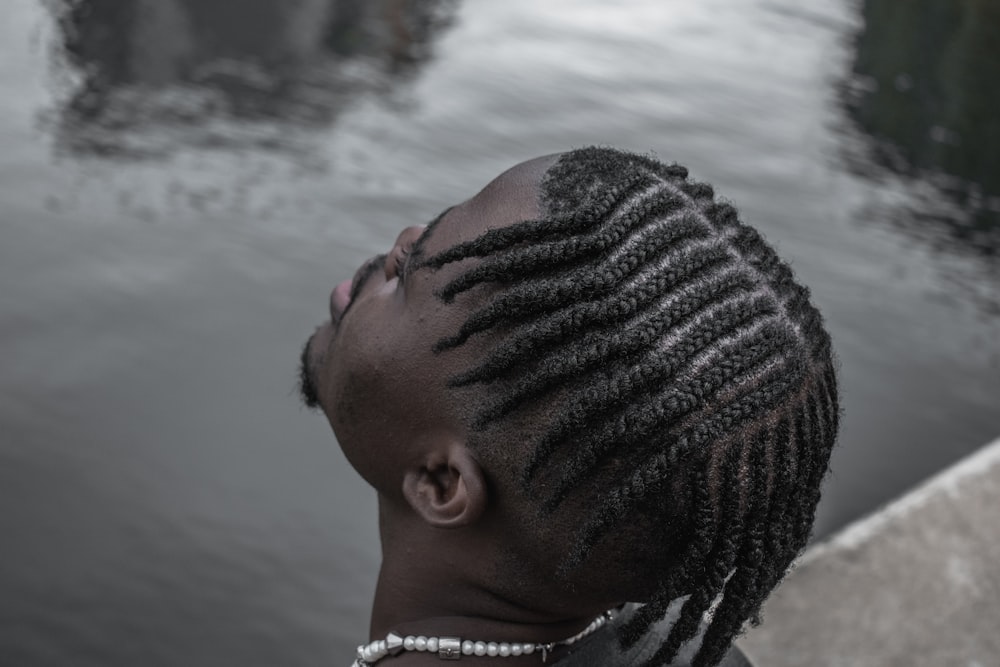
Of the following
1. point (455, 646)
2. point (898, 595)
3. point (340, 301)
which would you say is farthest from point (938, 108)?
point (455, 646)

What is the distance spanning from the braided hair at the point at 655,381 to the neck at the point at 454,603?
0.51 feet

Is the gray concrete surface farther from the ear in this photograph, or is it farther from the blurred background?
the ear

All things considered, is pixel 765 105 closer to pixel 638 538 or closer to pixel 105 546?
pixel 105 546

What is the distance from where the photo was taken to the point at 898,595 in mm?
3504

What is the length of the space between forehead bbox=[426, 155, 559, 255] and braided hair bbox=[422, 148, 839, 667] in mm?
26

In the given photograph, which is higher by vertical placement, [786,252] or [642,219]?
[642,219]

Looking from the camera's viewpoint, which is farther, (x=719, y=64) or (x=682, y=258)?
(x=719, y=64)

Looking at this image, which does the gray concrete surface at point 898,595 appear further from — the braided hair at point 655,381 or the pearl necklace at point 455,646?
the braided hair at point 655,381

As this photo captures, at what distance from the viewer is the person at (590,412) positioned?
4.61 feet

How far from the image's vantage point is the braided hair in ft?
4.58

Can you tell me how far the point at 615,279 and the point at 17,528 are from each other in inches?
113

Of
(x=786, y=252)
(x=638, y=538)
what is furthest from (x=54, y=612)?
(x=786, y=252)

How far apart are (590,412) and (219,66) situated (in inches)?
225

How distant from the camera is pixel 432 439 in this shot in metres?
1.56
